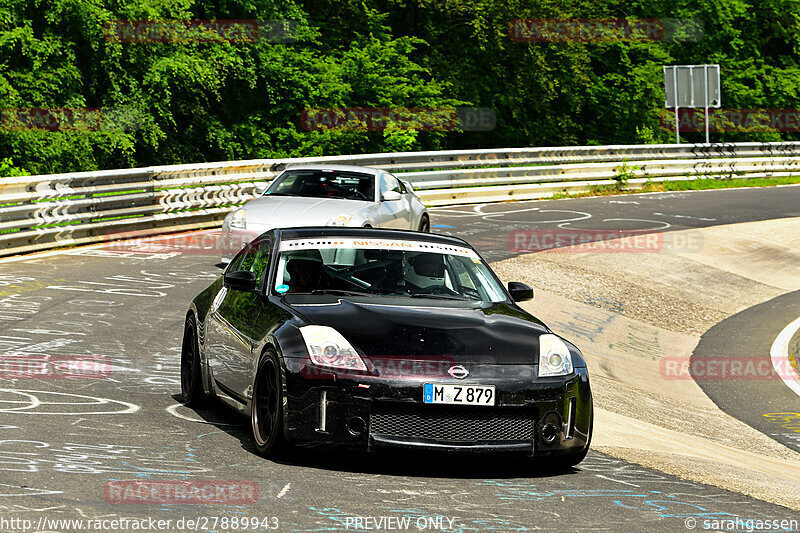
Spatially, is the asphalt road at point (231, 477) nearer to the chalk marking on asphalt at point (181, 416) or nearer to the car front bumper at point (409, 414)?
the chalk marking on asphalt at point (181, 416)

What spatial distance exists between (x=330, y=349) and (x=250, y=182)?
59.3ft

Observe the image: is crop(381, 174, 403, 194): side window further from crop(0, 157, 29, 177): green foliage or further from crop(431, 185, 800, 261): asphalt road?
crop(0, 157, 29, 177): green foliage

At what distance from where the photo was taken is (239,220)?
16.0m

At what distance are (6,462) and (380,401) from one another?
2.02 metres

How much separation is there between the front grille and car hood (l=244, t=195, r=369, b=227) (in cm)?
884

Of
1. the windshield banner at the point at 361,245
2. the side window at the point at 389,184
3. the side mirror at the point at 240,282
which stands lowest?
the side window at the point at 389,184

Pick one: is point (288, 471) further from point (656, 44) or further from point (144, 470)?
point (656, 44)

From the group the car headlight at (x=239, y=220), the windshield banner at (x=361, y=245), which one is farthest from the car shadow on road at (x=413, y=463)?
the car headlight at (x=239, y=220)

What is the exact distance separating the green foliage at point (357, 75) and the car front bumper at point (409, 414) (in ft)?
74.0

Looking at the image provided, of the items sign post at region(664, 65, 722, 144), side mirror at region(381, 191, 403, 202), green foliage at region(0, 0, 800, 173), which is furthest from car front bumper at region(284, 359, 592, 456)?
sign post at region(664, 65, 722, 144)

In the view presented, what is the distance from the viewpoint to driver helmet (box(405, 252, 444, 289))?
8.14 metres

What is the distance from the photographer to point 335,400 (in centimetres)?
670

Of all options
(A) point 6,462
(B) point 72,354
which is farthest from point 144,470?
(B) point 72,354

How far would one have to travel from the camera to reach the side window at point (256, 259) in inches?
329
